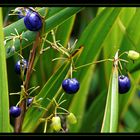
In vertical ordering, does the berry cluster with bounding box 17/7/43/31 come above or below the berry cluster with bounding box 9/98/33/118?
above

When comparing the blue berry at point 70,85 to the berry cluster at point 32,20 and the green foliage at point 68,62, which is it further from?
the berry cluster at point 32,20

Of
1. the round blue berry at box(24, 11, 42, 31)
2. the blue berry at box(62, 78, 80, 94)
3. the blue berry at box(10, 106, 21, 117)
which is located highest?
the round blue berry at box(24, 11, 42, 31)

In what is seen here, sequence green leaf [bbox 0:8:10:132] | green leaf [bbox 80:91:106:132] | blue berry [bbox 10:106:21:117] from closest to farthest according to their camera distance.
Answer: green leaf [bbox 0:8:10:132] → blue berry [bbox 10:106:21:117] → green leaf [bbox 80:91:106:132]

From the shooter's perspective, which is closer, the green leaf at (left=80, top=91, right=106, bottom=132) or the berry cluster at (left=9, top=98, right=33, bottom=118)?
the berry cluster at (left=9, top=98, right=33, bottom=118)

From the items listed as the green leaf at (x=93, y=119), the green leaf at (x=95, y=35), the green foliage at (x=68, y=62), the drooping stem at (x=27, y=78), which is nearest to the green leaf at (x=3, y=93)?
the green foliage at (x=68, y=62)

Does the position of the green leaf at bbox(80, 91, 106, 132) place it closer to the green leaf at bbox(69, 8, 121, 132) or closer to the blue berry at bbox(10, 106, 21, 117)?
the green leaf at bbox(69, 8, 121, 132)

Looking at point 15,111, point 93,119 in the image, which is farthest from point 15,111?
point 93,119

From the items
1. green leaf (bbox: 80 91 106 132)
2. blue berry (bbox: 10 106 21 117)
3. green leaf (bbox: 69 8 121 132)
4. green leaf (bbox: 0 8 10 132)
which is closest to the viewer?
green leaf (bbox: 0 8 10 132)

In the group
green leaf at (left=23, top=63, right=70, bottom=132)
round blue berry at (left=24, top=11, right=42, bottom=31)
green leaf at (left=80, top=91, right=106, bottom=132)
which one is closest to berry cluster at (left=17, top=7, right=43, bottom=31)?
round blue berry at (left=24, top=11, right=42, bottom=31)

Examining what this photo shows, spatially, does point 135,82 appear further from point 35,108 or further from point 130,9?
point 35,108

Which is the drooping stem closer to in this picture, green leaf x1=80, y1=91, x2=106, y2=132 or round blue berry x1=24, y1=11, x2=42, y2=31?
round blue berry x1=24, y1=11, x2=42, y2=31
